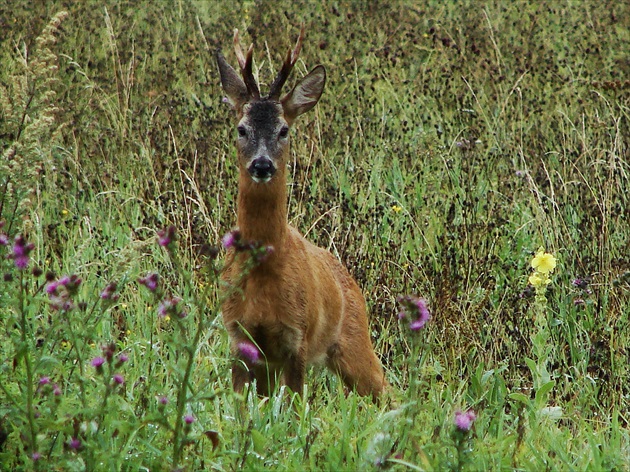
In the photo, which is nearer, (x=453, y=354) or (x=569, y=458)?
(x=569, y=458)

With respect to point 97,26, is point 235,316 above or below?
below

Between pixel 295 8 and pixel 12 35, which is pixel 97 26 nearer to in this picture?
pixel 12 35

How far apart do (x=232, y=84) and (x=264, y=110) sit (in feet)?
0.79

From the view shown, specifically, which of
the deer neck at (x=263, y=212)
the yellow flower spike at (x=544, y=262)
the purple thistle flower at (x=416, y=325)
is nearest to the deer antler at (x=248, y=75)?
the deer neck at (x=263, y=212)

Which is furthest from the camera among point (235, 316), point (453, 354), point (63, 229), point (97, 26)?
point (97, 26)

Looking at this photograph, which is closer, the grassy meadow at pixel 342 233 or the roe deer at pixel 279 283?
the grassy meadow at pixel 342 233

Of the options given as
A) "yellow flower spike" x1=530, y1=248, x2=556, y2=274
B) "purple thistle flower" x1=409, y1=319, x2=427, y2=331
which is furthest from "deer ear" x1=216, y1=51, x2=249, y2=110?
"purple thistle flower" x1=409, y1=319, x2=427, y2=331

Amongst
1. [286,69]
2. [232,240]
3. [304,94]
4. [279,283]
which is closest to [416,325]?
[232,240]

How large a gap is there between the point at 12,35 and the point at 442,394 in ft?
16.6

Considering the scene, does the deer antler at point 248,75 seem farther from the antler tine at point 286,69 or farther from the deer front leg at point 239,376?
the deer front leg at point 239,376

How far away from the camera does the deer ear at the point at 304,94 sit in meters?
4.84

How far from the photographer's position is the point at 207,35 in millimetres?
8773

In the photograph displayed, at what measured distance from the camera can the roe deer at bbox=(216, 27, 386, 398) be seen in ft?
14.6

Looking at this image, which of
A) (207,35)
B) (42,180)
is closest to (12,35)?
(207,35)
